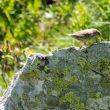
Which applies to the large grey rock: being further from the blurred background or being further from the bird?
the blurred background

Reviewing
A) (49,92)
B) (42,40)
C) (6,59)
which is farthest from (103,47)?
(42,40)

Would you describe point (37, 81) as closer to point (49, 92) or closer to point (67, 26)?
point (49, 92)

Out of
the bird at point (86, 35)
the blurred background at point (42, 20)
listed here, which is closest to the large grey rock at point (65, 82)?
the bird at point (86, 35)

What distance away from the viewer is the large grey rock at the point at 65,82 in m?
4.46

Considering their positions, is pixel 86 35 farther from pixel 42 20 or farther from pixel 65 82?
pixel 42 20

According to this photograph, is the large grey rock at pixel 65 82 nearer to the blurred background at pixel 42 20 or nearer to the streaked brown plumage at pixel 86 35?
the streaked brown plumage at pixel 86 35

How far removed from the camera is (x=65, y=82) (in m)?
4.51

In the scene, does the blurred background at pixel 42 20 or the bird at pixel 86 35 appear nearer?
the bird at pixel 86 35

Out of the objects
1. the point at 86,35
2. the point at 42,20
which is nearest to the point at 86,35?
the point at 86,35

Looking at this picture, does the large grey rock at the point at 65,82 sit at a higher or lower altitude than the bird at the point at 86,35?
lower

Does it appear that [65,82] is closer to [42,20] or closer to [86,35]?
[86,35]

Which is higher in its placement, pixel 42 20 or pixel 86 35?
pixel 86 35

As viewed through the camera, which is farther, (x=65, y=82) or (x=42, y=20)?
→ (x=42, y=20)

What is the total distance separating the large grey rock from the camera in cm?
446
